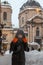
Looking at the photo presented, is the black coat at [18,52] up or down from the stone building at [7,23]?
up

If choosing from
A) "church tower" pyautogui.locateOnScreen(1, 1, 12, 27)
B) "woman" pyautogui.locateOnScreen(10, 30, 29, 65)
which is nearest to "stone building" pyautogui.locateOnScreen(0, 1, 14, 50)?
"church tower" pyautogui.locateOnScreen(1, 1, 12, 27)

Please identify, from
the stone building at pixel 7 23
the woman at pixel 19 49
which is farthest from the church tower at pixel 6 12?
the woman at pixel 19 49

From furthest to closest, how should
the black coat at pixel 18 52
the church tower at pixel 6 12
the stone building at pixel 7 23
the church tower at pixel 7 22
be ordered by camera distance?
the church tower at pixel 6 12 < the church tower at pixel 7 22 < the stone building at pixel 7 23 < the black coat at pixel 18 52

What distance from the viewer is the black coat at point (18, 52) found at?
6.54 meters

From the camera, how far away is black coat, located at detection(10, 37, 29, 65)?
6.54 metres

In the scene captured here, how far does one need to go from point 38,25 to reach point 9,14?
773 centimetres

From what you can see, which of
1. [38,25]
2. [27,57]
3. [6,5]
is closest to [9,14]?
[6,5]

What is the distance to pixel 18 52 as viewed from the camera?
657 centimetres

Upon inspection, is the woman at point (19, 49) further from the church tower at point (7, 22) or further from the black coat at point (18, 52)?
the church tower at point (7, 22)

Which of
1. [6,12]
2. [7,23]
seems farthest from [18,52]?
[7,23]

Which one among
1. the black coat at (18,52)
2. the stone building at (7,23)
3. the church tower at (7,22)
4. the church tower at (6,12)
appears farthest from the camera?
the church tower at (6,12)

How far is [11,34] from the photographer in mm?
70312

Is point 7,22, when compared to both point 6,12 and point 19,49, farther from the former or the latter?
point 19,49

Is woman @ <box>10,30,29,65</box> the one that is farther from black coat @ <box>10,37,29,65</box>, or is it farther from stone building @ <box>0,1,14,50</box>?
stone building @ <box>0,1,14,50</box>
